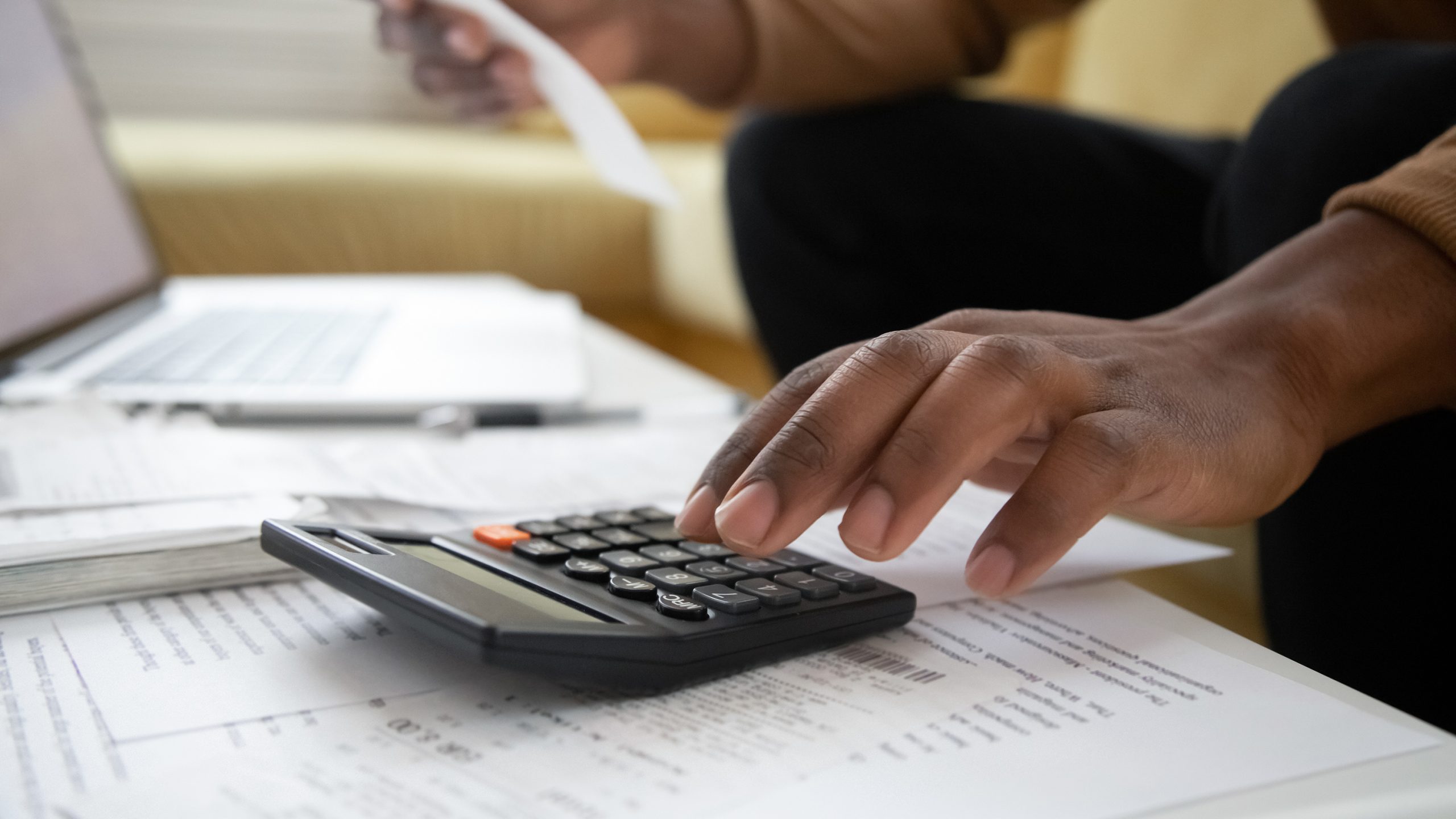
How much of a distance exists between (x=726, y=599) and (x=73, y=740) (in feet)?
0.54

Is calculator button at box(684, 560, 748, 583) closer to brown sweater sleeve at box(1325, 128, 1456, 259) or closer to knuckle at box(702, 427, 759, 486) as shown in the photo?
knuckle at box(702, 427, 759, 486)

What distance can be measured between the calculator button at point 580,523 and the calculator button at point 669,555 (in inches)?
1.1

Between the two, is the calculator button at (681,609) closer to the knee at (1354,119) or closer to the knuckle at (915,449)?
the knuckle at (915,449)

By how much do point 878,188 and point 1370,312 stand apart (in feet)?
1.70

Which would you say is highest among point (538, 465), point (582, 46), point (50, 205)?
point (582, 46)

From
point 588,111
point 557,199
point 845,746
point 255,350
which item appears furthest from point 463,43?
point 557,199

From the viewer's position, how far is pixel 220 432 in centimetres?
54

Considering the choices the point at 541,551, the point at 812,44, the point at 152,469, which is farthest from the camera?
the point at 812,44

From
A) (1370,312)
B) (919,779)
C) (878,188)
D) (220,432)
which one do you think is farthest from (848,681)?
(878,188)

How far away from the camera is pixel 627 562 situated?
13.4 inches

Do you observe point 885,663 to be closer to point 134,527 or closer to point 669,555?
point 669,555

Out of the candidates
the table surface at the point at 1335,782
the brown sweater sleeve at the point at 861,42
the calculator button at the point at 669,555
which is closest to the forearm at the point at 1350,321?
the table surface at the point at 1335,782

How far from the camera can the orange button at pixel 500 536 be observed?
14.3 inches

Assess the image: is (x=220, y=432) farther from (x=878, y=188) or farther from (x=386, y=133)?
(x=386, y=133)
